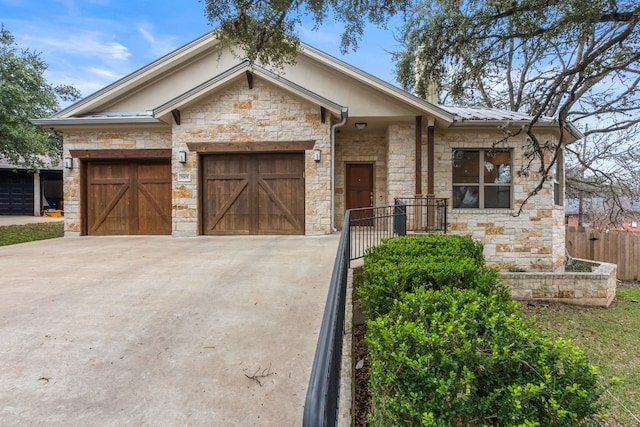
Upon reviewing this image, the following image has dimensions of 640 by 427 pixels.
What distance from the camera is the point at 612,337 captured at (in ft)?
20.9

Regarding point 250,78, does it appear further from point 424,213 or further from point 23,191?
point 23,191

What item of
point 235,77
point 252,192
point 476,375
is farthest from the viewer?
point 252,192

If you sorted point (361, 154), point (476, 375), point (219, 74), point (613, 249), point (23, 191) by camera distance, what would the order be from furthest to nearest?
1. point (23, 191)
2. point (613, 249)
3. point (361, 154)
4. point (219, 74)
5. point (476, 375)

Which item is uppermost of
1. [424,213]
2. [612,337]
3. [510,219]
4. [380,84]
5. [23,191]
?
[380,84]

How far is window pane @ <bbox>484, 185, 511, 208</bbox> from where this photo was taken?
9.26 metres

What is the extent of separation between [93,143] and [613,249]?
55.1 feet

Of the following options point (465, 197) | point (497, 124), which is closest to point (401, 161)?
point (465, 197)

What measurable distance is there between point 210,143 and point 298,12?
3.92 metres

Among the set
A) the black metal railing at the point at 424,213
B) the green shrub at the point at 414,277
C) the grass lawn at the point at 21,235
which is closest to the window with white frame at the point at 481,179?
the black metal railing at the point at 424,213

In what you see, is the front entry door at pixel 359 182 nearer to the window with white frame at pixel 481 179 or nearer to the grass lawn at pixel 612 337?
the window with white frame at pixel 481 179

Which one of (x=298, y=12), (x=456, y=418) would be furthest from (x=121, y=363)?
(x=298, y=12)

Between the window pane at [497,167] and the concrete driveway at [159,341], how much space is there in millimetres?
6188

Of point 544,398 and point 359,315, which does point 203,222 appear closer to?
point 359,315

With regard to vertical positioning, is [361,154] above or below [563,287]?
above
